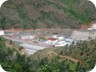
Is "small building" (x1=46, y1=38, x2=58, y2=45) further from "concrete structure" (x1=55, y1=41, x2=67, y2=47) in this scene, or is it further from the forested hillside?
the forested hillside

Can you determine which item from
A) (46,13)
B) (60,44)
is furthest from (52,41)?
(46,13)

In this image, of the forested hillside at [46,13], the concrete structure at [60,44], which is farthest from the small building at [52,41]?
the forested hillside at [46,13]

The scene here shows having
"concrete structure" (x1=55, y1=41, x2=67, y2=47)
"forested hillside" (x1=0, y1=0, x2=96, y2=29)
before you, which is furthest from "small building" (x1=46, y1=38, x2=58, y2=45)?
"forested hillside" (x1=0, y1=0, x2=96, y2=29)

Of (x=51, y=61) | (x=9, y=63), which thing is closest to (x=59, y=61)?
(x=51, y=61)

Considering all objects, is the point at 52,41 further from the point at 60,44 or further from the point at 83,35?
the point at 83,35

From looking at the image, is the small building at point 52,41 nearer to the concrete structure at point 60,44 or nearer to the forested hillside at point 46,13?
the concrete structure at point 60,44

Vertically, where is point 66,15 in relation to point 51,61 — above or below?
above

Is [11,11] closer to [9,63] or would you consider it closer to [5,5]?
[5,5]
